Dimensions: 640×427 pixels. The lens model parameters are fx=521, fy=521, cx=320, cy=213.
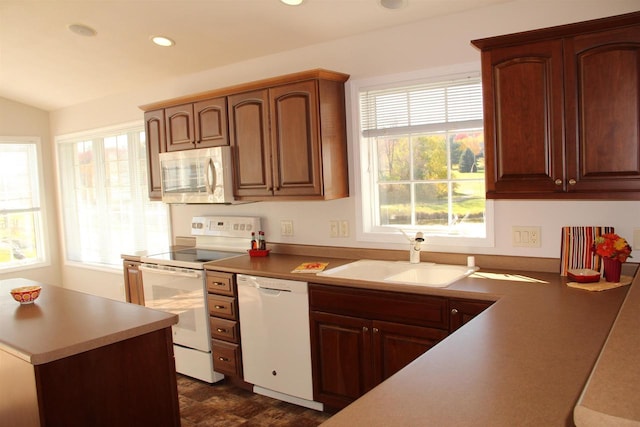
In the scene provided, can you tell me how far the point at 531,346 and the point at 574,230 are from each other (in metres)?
1.24

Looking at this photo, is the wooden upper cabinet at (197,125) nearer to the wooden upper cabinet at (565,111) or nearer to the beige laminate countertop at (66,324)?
the beige laminate countertop at (66,324)

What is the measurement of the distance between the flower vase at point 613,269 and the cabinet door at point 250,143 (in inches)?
81.0

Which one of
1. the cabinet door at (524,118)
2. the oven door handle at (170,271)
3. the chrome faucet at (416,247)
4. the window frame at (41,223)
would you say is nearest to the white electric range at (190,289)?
the oven door handle at (170,271)

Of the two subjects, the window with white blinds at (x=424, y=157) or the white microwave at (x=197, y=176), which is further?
the white microwave at (x=197, y=176)

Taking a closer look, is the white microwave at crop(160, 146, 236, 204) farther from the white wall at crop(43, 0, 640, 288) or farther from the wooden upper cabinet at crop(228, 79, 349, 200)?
the white wall at crop(43, 0, 640, 288)

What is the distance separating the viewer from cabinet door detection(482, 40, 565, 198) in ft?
7.82

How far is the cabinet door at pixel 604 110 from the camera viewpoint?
220 centimetres

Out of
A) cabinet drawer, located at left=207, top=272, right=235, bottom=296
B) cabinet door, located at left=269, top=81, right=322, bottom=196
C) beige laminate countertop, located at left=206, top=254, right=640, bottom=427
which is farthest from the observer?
cabinet drawer, located at left=207, top=272, right=235, bottom=296

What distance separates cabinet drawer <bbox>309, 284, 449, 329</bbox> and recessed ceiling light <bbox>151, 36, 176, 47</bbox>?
6.88 ft

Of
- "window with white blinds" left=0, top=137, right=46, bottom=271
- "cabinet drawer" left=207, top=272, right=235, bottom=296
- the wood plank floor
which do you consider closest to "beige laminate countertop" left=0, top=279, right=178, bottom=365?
"cabinet drawer" left=207, top=272, right=235, bottom=296

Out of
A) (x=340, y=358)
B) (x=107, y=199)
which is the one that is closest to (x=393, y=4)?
(x=340, y=358)

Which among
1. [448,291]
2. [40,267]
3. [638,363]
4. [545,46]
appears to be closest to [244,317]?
[448,291]

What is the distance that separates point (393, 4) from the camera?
117 inches

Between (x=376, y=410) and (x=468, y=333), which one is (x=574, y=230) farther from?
(x=376, y=410)
